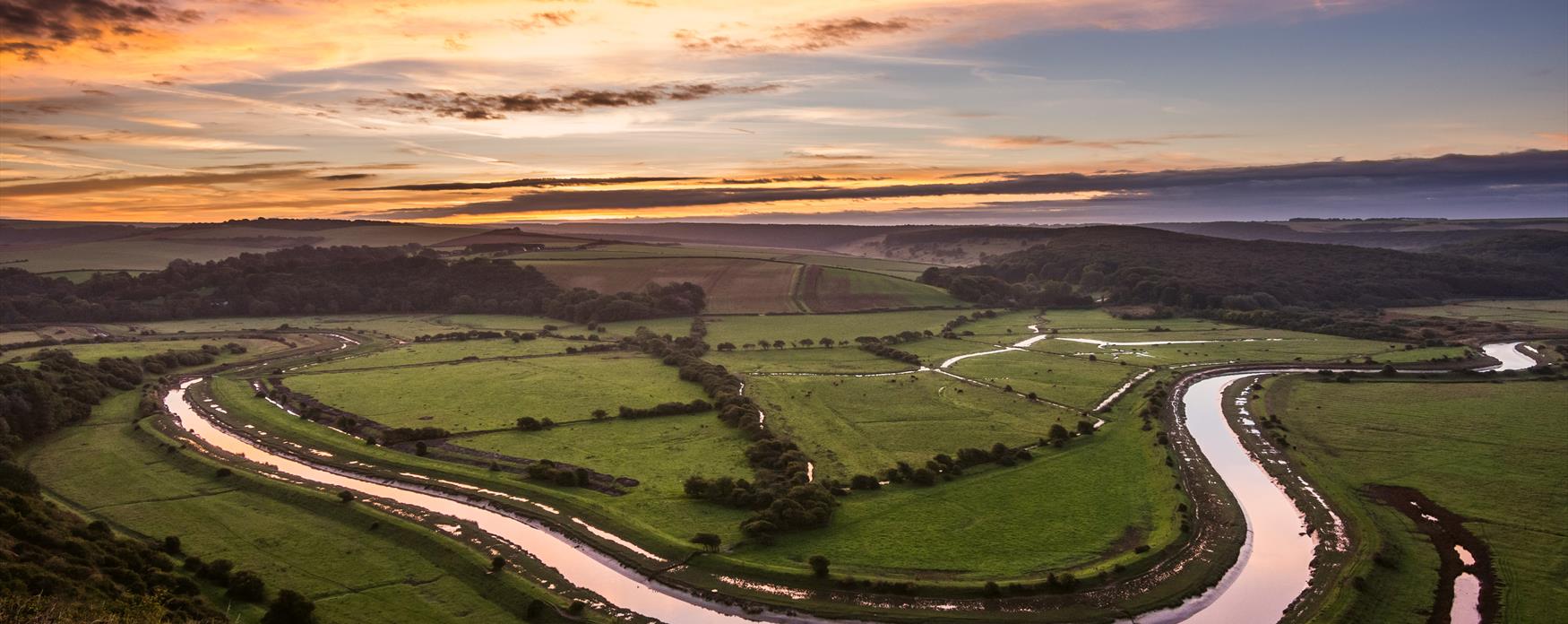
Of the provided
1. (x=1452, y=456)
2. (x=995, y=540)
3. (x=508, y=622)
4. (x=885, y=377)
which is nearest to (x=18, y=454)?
(x=508, y=622)

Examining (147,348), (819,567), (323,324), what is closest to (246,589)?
(819,567)

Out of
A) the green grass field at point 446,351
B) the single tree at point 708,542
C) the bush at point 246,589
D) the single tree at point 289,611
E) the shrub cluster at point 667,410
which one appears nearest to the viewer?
the single tree at point 289,611

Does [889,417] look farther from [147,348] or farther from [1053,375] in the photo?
[147,348]

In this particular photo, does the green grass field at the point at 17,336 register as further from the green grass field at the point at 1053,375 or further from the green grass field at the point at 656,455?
the green grass field at the point at 1053,375

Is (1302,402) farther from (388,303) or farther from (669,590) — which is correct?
(388,303)

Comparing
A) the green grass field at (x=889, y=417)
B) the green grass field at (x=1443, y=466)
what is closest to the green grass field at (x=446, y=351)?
the green grass field at (x=889, y=417)
